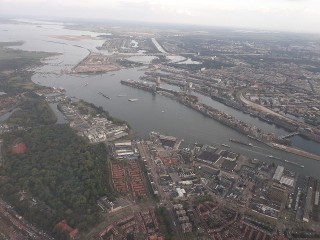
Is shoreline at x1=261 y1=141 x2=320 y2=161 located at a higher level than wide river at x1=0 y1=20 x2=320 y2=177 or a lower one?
higher

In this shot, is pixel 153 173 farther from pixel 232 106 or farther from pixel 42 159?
pixel 232 106

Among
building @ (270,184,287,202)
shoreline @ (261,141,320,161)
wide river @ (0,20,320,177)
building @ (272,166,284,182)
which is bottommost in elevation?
wide river @ (0,20,320,177)

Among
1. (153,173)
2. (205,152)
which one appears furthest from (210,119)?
(153,173)

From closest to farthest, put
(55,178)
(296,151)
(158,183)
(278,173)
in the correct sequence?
(55,178), (158,183), (278,173), (296,151)

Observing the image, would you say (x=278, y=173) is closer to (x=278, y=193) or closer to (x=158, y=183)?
(x=278, y=193)

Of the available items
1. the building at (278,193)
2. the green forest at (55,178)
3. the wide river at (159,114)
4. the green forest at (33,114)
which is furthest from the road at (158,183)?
the green forest at (33,114)

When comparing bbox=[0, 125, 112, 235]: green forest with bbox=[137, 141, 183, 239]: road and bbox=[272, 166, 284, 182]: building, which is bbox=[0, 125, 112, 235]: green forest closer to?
bbox=[137, 141, 183, 239]: road

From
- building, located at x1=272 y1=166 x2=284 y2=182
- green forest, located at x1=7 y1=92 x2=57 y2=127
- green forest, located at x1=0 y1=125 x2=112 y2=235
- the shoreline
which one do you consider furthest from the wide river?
green forest, located at x1=0 y1=125 x2=112 y2=235

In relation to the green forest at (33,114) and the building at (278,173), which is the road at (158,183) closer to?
the building at (278,173)

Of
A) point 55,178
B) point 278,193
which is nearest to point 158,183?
point 55,178

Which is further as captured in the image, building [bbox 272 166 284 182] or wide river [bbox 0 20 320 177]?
wide river [bbox 0 20 320 177]
